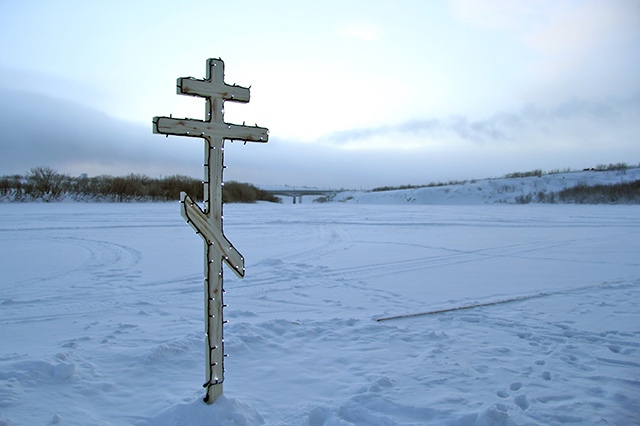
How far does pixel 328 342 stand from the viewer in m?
4.50

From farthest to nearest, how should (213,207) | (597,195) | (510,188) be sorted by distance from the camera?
(510,188) → (597,195) → (213,207)

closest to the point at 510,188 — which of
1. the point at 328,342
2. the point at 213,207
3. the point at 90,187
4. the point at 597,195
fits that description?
the point at 597,195

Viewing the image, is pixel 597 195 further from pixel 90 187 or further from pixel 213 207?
pixel 90 187

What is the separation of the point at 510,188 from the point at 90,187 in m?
50.6

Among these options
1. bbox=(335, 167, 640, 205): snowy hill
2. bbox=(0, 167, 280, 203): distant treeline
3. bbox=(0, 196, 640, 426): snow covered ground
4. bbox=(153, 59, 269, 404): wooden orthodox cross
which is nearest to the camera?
bbox=(153, 59, 269, 404): wooden orthodox cross

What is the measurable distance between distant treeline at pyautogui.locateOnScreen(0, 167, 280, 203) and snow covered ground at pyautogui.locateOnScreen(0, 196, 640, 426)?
34.3 meters

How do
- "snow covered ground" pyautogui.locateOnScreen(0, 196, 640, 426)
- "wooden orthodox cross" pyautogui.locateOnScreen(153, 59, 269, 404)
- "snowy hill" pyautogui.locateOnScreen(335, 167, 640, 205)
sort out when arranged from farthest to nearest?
"snowy hill" pyautogui.locateOnScreen(335, 167, 640, 205) → "snow covered ground" pyautogui.locateOnScreen(0, 196, 640, 426) → "wooden orthodox cross" pyautogui.locateOnScreen(153, 59, 269, 404)

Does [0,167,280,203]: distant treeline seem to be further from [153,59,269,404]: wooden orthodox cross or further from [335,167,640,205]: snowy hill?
[153,59,269,404]: wooden orthodox cross

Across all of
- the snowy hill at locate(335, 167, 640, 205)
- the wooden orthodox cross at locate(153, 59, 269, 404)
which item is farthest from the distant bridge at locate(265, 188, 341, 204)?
the wooden orthodox cross at locate(153, 59, 269, 404)

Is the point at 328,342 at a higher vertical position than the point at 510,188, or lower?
lower

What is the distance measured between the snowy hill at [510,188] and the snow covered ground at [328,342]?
143 feet

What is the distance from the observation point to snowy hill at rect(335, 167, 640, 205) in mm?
48594

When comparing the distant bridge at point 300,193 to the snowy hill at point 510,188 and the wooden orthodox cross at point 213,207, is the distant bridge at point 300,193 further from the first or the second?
the wooden orthodox cross at point 213,207

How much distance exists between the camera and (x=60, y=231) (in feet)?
48.8
